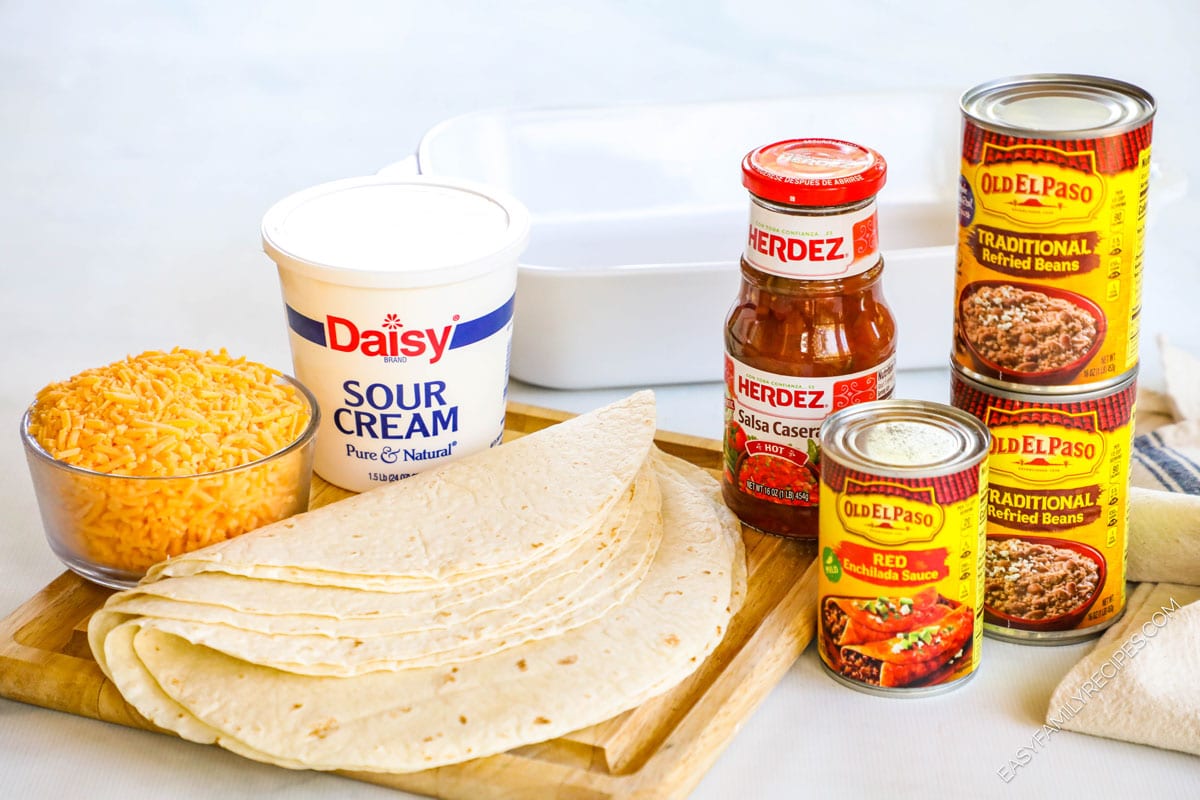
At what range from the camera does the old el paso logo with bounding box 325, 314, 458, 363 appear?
1.90 m

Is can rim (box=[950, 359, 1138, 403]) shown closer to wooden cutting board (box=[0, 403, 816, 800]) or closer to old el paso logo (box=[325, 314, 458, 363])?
wooden cutting board (box=[0, 403, 816, 800])

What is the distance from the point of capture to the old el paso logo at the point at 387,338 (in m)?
1.90

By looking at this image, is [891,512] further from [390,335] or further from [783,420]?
[390,335]

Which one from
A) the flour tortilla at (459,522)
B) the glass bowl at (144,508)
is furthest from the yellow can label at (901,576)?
the glass bowl at (144,508)

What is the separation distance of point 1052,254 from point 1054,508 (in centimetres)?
32

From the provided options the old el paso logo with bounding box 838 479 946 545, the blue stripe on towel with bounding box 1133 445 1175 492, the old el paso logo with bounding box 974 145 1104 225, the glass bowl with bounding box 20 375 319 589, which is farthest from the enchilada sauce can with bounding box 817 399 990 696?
the glass bowl with bounding box 20 375 319 589

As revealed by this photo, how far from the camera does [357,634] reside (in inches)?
62.0

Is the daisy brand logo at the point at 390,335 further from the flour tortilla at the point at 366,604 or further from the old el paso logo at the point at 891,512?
the old el paso logo at the point at 891,512

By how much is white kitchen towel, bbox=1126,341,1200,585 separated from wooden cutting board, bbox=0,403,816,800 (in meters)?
0.43

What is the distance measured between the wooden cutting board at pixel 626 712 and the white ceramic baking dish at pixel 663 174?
679 mm

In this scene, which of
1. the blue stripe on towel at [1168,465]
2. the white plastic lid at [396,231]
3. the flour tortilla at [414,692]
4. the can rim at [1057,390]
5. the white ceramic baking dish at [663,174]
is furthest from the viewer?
the white ceramic baking dish at [663,174]

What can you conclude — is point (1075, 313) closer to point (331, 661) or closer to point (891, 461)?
point (891, 461)

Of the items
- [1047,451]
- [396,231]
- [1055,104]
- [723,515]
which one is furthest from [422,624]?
[1055,104]

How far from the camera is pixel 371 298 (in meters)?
1.88
